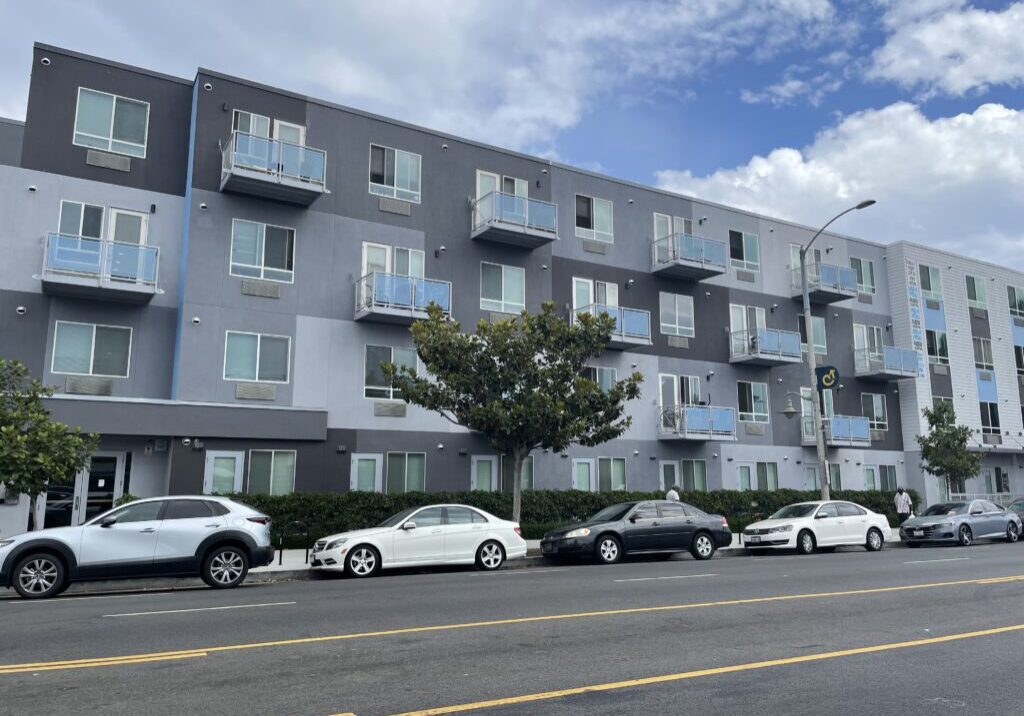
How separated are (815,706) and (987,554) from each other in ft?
55.8

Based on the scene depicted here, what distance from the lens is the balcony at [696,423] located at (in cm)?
2877

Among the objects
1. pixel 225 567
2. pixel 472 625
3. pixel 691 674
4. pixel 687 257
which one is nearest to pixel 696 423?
pixel 687 257

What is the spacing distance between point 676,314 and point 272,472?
16.3m

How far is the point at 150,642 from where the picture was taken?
8242 millimetres

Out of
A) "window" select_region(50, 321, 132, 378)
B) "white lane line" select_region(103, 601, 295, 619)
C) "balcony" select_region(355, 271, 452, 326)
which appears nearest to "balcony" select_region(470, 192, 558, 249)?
"balcony" select_region(355, 271, 452, 326)

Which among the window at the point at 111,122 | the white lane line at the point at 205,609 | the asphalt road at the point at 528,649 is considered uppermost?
the window at the point at 111,122

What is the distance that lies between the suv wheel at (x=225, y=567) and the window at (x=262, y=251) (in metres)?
10.6

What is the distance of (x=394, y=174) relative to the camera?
25672 mm

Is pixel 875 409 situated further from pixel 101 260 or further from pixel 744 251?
pixel 101 260

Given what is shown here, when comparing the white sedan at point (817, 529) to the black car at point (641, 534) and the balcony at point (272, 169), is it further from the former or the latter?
the balcony at point (272, 169)

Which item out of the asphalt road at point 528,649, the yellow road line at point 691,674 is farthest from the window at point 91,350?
the yellow road line at point 691,674

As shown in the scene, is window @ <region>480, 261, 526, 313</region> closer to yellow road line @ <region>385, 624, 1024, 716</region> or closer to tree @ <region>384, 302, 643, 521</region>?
tree @ <region>384, 302, 643, 521</region>

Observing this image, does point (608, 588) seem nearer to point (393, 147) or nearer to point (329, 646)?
point (329, 646)

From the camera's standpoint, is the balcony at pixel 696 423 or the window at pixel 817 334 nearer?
the balcony at pixel 696 423
